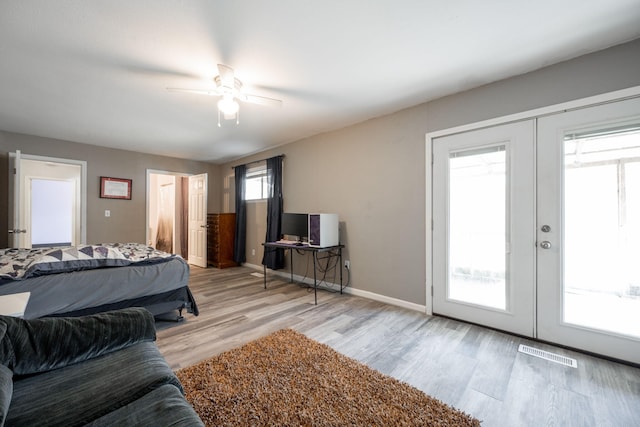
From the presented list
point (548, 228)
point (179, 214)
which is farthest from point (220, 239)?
point (548, 228)

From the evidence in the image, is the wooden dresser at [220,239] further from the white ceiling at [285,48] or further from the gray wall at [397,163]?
the white ceiling at [285,48]

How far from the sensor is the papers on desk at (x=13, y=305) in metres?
1.18

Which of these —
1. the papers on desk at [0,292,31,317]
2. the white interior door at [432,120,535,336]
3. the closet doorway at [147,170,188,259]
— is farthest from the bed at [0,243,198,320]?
the closet doorway at [147,170,188,259]

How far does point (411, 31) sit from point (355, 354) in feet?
8.10

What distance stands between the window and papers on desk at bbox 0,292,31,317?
3.72 m

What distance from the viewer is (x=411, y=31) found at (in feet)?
5.97

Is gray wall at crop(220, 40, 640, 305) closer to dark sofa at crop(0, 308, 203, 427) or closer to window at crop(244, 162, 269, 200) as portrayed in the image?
window at crop(244, 162, 269, 200)

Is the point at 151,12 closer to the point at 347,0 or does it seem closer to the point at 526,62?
the point at 347,0

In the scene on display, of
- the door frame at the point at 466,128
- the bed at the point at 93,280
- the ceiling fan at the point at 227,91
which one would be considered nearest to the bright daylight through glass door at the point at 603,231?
the door frame at the point at 466,128

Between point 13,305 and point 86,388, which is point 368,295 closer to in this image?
point 86,388

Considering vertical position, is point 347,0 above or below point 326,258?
above

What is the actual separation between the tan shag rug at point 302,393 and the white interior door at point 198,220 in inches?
155

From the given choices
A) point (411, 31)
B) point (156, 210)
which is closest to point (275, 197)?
point (411, 31)

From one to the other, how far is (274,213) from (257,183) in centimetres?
103
